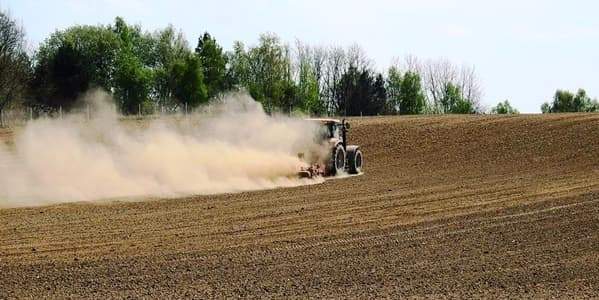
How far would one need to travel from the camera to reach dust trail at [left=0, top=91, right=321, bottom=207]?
2672 cm

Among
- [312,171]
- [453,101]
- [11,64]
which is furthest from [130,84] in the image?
[312,171]

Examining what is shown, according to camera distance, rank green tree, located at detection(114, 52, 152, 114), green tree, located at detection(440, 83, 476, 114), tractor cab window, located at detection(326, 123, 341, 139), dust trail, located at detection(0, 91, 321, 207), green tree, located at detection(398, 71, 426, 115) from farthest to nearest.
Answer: green tree, located at detection(440, 83, 476, 114), green tree, located at detection(398, 71, 426, 115), green tree, located at detection(114, 52, 152, 114), tractor cab window, located at detection(326, 123, 341, 139), dust trail, located at detection(0, 91, 321, 207)

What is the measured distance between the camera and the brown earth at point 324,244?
13148 millimetres

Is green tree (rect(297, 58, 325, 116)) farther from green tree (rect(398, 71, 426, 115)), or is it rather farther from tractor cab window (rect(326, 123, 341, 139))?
tractor cab window (rect(326, 123, 341, 139))

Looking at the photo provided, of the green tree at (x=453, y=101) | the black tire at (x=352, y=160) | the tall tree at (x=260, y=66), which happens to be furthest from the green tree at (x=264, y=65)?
the black tire at (x=352, y=160)

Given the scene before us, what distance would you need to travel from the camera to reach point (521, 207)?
2120cm

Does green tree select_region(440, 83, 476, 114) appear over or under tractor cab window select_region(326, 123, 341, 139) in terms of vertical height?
over

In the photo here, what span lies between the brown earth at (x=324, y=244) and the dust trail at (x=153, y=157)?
219cm

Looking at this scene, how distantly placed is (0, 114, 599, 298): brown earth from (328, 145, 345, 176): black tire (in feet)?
9.29

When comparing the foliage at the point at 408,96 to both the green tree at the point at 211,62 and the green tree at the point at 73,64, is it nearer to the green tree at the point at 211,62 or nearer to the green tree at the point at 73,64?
the green tree at the point at 211,62

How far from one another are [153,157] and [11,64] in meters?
47.5

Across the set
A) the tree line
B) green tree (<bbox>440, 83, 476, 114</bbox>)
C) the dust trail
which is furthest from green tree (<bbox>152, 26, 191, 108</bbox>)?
the dust trail

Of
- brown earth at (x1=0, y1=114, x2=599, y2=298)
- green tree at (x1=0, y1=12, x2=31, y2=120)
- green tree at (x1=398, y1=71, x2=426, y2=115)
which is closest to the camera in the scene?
brown earth at (x1=0, y1=114, x2=599, y2=298)

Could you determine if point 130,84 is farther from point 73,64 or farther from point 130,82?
point 73,64
